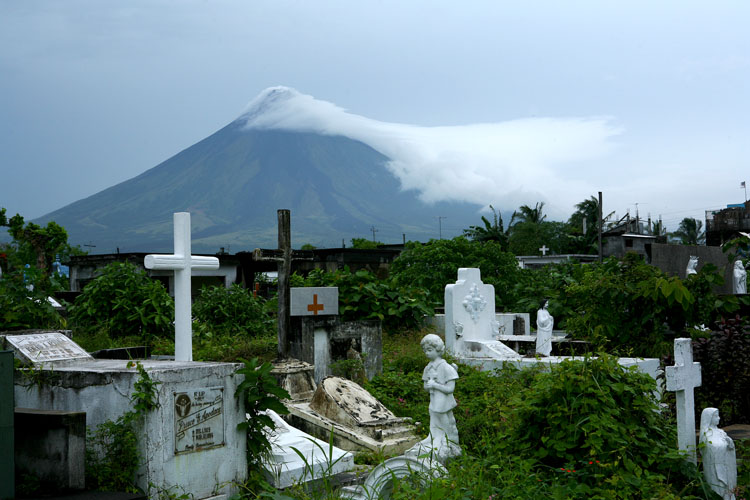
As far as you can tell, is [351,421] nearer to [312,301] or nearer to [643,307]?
[312,301]

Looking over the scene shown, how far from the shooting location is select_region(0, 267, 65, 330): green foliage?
22.3 ft

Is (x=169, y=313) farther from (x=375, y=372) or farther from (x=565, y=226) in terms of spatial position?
(x=565, y=226)

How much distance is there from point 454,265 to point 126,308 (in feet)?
44.3

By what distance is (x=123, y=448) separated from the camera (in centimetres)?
548

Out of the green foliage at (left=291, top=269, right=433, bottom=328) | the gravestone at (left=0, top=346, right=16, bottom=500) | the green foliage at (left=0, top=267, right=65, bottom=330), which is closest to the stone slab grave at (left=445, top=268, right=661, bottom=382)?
the green foliage at (left=291, top=269, right=433, bottom=328)

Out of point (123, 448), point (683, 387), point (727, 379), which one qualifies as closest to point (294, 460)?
point (123, 448)

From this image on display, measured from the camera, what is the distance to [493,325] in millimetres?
13156

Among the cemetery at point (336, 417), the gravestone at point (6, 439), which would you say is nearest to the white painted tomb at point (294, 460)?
the cemetery at point (336, 417)

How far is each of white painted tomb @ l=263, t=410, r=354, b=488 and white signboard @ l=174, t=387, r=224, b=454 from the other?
2.16ft

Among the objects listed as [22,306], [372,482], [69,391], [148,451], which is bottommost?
[372,482]

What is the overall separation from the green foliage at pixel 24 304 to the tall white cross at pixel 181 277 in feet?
3.62

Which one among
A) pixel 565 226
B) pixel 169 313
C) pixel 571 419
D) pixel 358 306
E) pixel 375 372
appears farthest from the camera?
pixel 565 226

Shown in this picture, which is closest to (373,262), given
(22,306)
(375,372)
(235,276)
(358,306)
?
(235,276)

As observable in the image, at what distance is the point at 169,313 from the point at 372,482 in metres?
7.88
